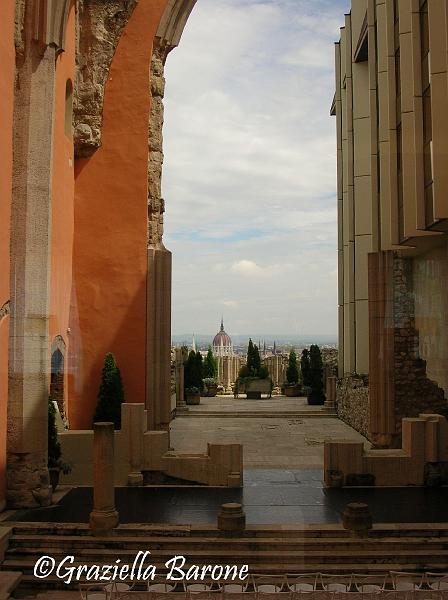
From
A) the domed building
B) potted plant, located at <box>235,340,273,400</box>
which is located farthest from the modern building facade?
the domed building

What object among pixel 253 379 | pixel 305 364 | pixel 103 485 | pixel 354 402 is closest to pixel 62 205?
pixel 103 485

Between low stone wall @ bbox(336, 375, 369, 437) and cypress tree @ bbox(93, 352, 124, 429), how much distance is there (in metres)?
7.61

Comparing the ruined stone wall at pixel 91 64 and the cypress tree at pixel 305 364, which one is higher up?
the ruined stone wall at pixel 91 64

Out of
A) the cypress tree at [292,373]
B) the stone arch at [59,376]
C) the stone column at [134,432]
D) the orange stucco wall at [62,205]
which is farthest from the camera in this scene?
the cypress tree at [292,373]

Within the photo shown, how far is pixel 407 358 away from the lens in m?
16.9

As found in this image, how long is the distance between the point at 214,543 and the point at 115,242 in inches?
360

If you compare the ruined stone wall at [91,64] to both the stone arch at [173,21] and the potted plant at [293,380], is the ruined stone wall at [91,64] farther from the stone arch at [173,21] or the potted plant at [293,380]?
the potted plant at [293,380]

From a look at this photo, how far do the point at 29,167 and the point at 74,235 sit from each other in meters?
4.95

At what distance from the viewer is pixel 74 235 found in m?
16.8

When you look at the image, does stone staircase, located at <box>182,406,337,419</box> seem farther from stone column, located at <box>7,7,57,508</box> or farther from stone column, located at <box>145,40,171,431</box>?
stone column, located at <box>7,7,57,508</box>

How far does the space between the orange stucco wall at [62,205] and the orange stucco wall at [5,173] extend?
2.63m

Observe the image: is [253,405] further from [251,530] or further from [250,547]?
[250,547]

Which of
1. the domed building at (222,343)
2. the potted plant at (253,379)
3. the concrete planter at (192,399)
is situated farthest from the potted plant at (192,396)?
the domed building at (222,343)

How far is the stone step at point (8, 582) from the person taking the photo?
335 inches
